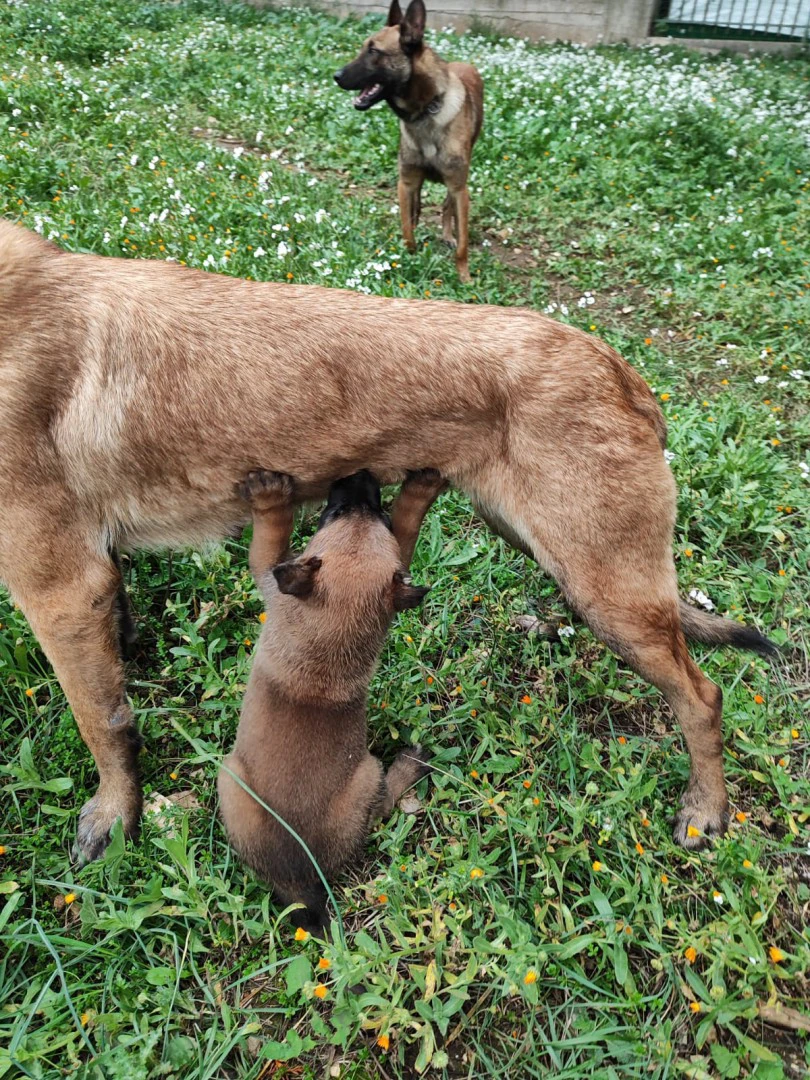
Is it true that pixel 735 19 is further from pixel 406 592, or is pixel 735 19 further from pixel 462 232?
pixel 406 592

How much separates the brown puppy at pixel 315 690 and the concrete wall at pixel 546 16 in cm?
1350

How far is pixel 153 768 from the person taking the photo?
Result: 2.78 meters

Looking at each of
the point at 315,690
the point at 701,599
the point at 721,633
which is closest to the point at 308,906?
the point at 315,690

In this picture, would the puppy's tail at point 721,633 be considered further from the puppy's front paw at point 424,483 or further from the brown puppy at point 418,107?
the brown puppy at point 418,107

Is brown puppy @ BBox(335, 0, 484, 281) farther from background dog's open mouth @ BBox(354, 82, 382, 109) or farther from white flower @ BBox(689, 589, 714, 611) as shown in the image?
white flower @ BBox(689, 589, 714, 611)

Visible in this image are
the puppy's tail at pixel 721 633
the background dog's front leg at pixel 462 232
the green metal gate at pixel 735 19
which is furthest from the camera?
the green metal gate at pixel 735 19

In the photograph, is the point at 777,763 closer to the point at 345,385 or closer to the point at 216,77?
the point at 345,385

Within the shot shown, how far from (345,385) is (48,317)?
3.10ft

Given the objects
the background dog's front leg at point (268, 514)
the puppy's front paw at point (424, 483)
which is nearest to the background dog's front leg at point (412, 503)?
the puppy's front paw at point (424, 483)

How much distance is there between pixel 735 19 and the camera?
500 inches

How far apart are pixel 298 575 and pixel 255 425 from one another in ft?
1.61

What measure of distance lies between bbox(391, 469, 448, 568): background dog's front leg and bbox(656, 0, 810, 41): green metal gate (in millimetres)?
13748

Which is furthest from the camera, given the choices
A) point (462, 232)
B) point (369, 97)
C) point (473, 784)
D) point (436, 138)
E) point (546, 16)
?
point (546, 16)

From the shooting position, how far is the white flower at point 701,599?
3350 millimetres
